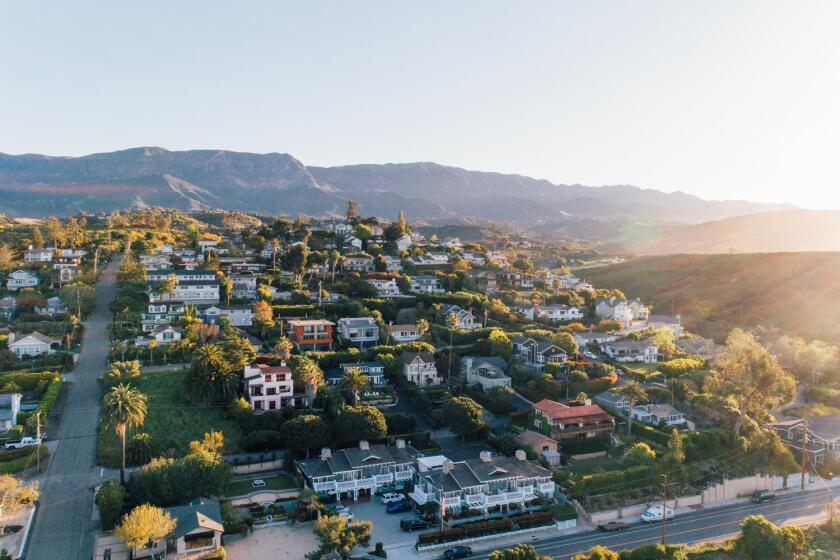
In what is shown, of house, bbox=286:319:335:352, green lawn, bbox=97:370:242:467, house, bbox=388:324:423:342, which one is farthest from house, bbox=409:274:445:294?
green lawn, bbox=97:370:242:467

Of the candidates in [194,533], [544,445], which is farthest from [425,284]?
[194,533]

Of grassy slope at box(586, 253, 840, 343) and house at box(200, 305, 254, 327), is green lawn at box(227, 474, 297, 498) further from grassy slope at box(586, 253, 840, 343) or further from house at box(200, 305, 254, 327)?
grassy slope at box(586, 253, 840, 343)

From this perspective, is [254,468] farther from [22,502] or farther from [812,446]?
[812,446]

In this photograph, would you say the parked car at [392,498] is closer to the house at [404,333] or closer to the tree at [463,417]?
the tree at [463,417]

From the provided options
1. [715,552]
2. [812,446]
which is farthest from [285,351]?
[812,446]

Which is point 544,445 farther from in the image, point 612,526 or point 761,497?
point 761,497
